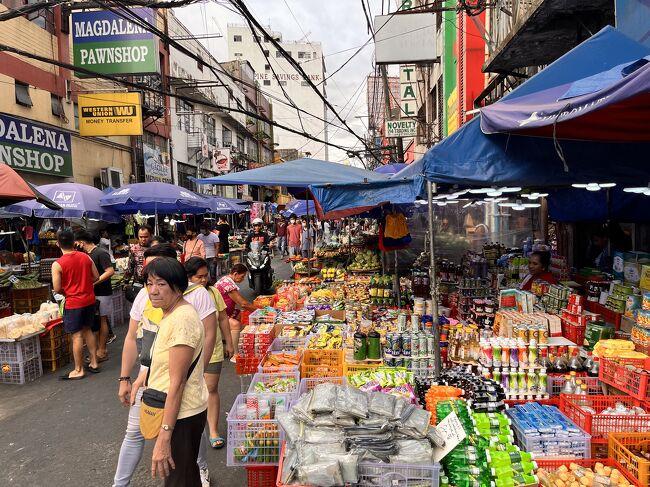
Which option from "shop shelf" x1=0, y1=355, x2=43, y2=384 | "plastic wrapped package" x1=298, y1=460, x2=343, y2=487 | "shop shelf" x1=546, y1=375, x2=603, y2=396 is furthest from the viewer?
"shop shelf" x1=0, y1=355, x2=43, y2=384

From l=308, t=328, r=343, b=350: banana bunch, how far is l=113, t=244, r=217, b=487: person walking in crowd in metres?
2.02

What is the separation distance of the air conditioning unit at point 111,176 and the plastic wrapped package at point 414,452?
65.3ft

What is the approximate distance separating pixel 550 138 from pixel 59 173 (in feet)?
55.8

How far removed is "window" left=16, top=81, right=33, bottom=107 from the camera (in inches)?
569

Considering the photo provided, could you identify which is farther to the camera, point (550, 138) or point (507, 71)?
point (507, 71)

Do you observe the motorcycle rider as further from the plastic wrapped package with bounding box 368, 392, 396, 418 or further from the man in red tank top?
the plastic wrapped package with bounding box 368, 392, 396, 418

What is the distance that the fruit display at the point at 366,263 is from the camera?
1107 cm

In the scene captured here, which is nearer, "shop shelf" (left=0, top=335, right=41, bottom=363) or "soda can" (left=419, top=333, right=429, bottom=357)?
"soda can" (left=419, top=333, right=429, bottom=357)

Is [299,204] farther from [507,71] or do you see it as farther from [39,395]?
[39,395]

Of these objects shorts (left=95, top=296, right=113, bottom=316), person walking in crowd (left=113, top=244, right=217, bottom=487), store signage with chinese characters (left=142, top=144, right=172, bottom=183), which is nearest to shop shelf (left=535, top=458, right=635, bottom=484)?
person walking in crowd (left=113, top=244, right=217, bottom=487)

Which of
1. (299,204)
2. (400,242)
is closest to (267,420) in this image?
(400,242)

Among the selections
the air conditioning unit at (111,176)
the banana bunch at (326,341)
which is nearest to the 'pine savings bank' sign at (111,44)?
the air conditioning unit at (111,176)

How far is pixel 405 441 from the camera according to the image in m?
2.89

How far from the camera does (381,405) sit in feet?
10.2
